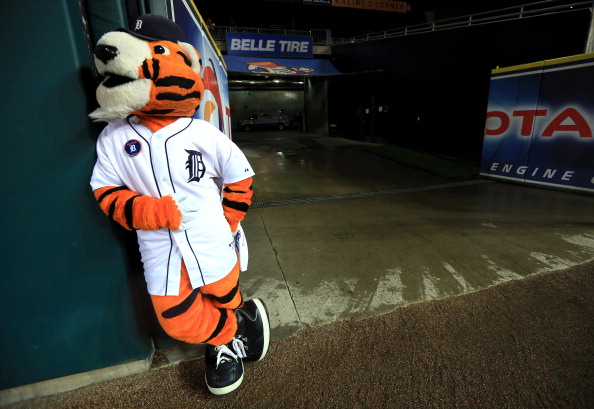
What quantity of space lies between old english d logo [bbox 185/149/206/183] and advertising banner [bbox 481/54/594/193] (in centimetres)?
557

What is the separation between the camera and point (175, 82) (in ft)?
3.65

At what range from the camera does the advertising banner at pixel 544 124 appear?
14.1 ft

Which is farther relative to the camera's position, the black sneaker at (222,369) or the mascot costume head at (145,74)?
the black sneaker at (222,369)

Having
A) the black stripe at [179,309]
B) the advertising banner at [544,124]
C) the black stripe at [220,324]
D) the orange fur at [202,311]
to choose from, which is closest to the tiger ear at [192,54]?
the orange fur at [202,311]

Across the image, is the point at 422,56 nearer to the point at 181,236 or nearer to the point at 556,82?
the point at 556,82

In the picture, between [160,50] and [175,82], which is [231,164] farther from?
[160,50]

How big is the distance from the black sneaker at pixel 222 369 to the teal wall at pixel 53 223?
44 centimetres

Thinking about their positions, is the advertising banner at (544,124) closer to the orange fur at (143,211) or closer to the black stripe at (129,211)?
the orange fur at (143,211)

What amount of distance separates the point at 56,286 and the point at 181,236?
2.00 feet

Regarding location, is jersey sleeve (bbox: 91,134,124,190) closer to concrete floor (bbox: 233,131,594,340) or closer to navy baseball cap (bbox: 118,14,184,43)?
navy baseball cap (bbox: 118,14,184,43)

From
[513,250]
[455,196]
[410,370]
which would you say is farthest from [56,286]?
[455,196]

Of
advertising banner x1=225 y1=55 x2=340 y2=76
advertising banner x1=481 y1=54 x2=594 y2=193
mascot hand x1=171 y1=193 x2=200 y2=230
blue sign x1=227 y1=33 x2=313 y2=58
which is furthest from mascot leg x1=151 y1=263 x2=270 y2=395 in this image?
blue sign x1=227 y1=33 x2=313 y2=58

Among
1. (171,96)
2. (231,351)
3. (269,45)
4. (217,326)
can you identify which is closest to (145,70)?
(171,96)

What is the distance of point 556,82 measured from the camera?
4.52m
